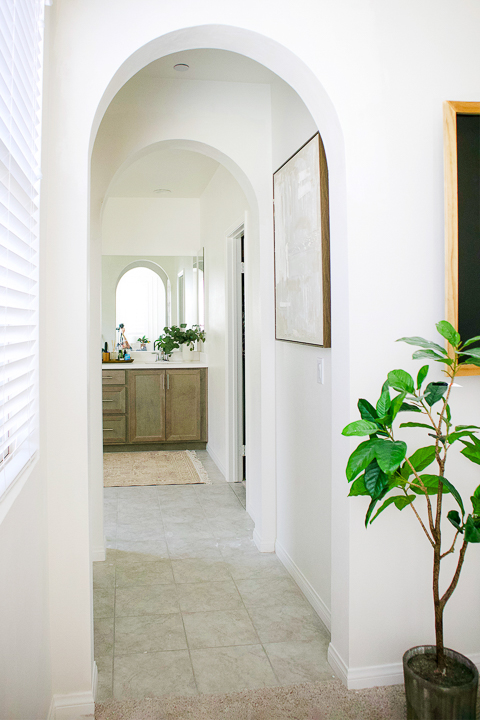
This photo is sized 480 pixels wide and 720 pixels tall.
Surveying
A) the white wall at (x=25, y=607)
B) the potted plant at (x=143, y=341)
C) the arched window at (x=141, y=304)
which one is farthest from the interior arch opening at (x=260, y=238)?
the potted plant at (x=143, y=341)

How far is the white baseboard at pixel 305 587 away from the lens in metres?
2.46

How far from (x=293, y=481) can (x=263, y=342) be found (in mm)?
790

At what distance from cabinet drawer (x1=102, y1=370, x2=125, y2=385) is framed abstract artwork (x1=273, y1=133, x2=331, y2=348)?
3.10m

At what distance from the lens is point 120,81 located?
199cm

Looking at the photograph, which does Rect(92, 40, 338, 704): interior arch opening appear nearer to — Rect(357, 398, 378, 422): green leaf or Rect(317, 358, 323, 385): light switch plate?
Rect(317, 358, 323, 385): light switch plate

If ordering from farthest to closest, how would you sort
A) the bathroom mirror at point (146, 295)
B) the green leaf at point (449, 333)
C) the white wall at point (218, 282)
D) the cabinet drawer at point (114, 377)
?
the bathroom mirror at point (146, 295), the cabinet drawer at point (114, 377), the white wall at point (218, 282), the green leaf at point (449, 333)

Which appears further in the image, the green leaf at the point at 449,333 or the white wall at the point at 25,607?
the green leaf at the point at 449,333

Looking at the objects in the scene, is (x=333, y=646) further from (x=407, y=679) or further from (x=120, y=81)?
(x=120, y=81)

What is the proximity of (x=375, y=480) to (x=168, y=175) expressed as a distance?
4.41m

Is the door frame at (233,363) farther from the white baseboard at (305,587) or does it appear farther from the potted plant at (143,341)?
the potted plant at (143,341)

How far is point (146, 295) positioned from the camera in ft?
21.5

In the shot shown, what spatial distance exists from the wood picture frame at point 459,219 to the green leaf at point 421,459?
39cm

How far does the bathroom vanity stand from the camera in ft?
19.3

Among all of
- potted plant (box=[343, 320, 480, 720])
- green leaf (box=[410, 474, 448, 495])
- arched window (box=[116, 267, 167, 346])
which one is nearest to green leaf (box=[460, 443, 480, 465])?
potted plant (box=[343, 320, 480, 720])
